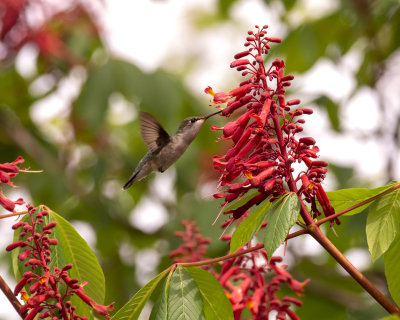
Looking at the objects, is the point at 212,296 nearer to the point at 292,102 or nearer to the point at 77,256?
the point at 77,256

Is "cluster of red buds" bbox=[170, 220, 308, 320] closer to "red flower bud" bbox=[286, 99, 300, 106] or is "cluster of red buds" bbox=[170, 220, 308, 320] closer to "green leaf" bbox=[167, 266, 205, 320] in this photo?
"green leaf" bbox=[167, 266, 205, 320]

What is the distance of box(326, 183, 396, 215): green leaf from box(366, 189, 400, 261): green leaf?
0.17 feet

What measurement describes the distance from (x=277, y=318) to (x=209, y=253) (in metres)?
2.67

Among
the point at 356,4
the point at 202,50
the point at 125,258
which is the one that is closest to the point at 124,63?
the point at 356,4

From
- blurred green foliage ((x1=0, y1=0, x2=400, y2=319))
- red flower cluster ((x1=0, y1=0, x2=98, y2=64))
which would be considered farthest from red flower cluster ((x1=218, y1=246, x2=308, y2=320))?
red flower cluster ((x1=0, y1=0, x2=98, y2=64))

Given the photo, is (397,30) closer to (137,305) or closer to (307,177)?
(307,177)

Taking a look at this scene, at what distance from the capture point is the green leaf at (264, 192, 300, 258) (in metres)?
2.20

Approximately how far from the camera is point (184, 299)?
97.1 inches

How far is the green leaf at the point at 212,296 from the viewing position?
2.54 m

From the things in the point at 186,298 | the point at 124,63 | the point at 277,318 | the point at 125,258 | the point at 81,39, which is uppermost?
the point at 81,39

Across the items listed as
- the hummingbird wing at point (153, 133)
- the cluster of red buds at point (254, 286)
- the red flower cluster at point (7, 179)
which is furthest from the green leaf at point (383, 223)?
the hummingbird wing at point (153, 133)

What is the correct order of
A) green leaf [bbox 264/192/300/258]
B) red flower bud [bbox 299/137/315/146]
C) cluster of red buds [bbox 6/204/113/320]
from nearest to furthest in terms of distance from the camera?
1. green leaf [bbox 264/192/300/258]
2. cluster of red buds [bbox 6/204/113/320]
3. red flower bud [bbox 299/137/315/146]

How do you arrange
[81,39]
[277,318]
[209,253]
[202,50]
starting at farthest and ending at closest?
[202,50] < [81,39] < [209,253] < [277,318]

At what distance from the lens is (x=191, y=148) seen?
6539 millimetres
